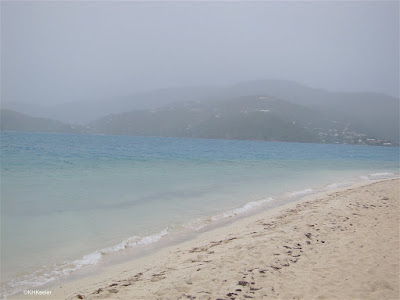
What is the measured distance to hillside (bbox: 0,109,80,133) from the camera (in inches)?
6211

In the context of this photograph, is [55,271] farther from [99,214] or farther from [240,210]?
[240,210]

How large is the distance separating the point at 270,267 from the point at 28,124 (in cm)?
18438

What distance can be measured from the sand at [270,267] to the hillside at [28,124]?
174762mm

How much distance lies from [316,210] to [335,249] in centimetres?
400

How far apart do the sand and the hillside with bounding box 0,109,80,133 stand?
175m

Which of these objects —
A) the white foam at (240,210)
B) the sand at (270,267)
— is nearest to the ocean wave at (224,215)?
the white foam at (240,210)

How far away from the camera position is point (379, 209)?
10648mm

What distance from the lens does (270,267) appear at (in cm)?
543

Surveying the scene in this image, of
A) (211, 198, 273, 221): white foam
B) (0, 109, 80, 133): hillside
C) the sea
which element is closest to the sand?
the sea

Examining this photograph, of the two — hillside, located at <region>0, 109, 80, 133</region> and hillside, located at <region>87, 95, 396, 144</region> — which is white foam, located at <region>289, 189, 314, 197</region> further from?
hillside, located at <region>0, 109, 80, 133</region>

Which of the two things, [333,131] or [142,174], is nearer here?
[142,174]

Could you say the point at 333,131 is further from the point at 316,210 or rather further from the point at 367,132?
the point at 316,210

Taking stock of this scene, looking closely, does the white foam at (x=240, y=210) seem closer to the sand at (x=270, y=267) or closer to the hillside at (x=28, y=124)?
the sand at (x=270, y=267)

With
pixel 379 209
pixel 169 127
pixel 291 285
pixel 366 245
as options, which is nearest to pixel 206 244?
pixel 291 285
